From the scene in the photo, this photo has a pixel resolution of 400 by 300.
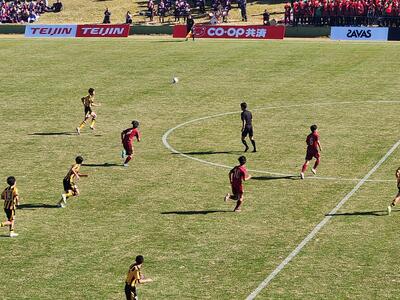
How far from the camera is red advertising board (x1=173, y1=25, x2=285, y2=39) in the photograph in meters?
87.1

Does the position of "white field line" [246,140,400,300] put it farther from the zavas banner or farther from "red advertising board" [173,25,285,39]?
the zavas banner

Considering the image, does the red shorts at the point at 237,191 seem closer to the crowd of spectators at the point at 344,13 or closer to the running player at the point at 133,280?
the running player at the point at 133,280

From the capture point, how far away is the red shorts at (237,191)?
3516 centimetres

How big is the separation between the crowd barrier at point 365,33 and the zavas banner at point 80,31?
1965 cm

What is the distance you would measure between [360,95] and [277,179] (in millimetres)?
20882

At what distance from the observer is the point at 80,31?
93.3 meters

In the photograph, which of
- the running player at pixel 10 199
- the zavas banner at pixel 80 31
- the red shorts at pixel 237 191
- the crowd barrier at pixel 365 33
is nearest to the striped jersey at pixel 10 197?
the running player at pixel 10 199

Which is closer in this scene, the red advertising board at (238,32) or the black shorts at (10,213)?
the black shorts at (10,213)

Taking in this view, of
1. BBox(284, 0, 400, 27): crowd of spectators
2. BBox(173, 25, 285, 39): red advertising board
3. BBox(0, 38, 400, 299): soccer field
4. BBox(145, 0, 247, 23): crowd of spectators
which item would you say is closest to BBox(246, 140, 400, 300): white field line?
BBox(0, 38, 400, 299): soccer field

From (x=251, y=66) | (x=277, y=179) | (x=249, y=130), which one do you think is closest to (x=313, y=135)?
(x=277, y=179)

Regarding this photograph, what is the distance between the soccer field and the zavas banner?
1670 centimetres

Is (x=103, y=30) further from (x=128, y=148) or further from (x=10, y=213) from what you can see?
(x=10, y=213)

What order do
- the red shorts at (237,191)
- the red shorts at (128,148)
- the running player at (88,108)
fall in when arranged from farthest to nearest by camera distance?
the running player at (88,108) < the red shorts at (128,148) < the red shorts at (237,191)

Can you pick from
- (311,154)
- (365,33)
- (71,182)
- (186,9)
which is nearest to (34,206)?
(71,182)
